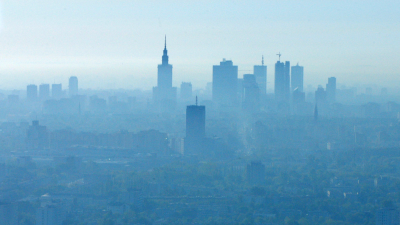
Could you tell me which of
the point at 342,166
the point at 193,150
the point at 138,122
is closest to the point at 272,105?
the point at 138,122

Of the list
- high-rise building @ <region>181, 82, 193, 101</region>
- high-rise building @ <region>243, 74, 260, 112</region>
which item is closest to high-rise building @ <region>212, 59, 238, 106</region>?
high-rise building @ <region>243, 74, 260, 112</region>

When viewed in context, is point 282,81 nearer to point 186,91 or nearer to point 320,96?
point 320,96

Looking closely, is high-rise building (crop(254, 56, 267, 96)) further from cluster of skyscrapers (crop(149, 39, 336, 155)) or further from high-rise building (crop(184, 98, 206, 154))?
high-rise building (crop(184, 98, 206, 154))

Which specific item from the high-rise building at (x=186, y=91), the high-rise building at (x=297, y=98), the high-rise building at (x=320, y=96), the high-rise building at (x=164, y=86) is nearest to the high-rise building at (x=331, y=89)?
the high-rise building at (x=320, y=96)

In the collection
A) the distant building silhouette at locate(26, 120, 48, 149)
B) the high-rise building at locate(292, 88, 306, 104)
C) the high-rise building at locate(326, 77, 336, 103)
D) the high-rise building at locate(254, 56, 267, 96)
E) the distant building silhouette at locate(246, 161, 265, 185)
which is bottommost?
the distant building silhouette at locate(246, 161, 265, 185)

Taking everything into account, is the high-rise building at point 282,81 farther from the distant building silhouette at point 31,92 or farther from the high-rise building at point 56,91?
the distant building silhouette at point 31,92

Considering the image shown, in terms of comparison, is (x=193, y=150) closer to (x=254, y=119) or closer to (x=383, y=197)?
(x=383, y=197)
